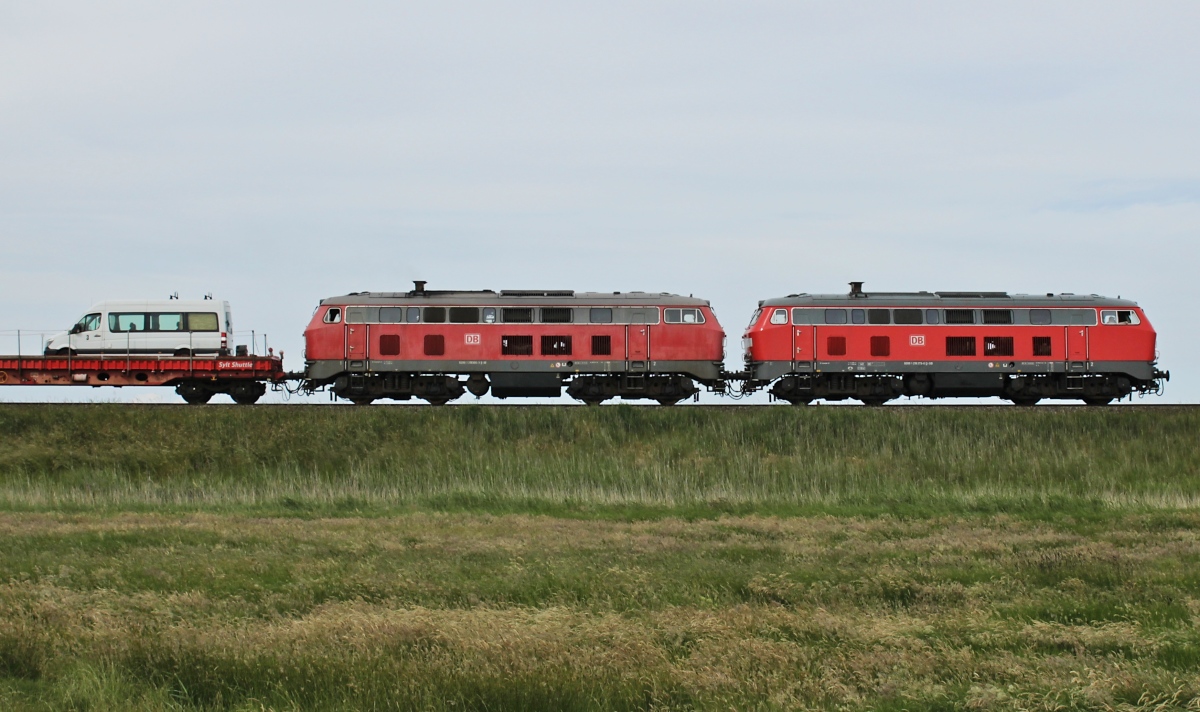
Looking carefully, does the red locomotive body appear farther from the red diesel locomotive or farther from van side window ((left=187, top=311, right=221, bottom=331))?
van side window ((left=187, top=311, right=221, bottom=331))

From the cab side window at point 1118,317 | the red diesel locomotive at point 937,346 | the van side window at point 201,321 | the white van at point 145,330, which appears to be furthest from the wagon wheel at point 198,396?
the cab side window at point 1118,317

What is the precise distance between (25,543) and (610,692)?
11.7m

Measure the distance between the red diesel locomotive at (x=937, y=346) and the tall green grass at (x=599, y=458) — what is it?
4.95m

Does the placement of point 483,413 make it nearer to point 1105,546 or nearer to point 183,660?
point 1105,546

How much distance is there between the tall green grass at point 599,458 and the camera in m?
22.3

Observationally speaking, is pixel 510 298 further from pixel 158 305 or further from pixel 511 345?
pixel 158 305

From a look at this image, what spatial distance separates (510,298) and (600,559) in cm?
2111

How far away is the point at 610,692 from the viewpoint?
28.9ft

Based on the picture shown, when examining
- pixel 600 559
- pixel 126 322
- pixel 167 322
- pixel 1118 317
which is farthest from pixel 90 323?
pixel 1118 317

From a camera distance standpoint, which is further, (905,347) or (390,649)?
(905,347)

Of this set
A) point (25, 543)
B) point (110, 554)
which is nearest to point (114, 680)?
point (110, 554)

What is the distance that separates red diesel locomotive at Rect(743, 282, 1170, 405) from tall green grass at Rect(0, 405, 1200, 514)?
4.95 meters

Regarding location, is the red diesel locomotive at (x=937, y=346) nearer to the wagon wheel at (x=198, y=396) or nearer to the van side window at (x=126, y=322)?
the wagon wheel at (x=198, y=396)

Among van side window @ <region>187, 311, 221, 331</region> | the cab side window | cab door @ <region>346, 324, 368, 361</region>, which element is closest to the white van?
van side window @ <region>187, 311, 221, 331</region>
